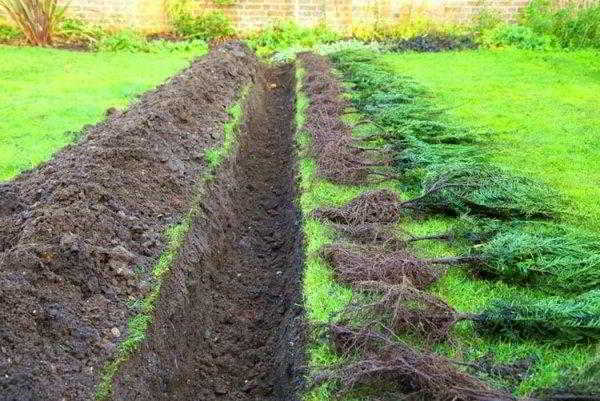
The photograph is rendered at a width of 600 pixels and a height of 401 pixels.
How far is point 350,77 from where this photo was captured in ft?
36.9

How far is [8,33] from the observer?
51.2 ft

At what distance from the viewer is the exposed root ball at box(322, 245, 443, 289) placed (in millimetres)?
4328

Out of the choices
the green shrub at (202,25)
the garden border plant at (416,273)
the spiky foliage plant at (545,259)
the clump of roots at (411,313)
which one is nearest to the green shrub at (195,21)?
the green shrub at (202,25)

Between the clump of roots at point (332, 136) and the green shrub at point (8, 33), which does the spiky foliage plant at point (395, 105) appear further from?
the green shrub at point (8, 33)

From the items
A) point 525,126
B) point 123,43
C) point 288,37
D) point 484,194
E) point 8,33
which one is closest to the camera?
point 484,194

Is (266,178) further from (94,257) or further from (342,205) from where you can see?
(94,257)

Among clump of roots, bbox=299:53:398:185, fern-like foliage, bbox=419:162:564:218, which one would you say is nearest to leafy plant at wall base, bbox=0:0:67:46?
clump of roots, bbox=299:53:398:185

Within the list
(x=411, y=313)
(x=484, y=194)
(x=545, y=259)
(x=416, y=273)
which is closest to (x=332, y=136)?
(x=484, y=194)

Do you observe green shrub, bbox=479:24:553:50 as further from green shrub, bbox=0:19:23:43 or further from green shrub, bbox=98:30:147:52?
green shrub, bbox=0:19:23:43

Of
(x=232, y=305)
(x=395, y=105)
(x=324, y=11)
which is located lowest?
(x=232, y=305)

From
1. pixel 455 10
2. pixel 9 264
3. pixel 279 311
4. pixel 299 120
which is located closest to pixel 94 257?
pixel 9 264

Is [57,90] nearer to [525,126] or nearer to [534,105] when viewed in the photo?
[525,126]

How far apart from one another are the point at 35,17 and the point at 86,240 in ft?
41.2

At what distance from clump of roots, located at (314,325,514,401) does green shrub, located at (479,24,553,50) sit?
13542 mm
